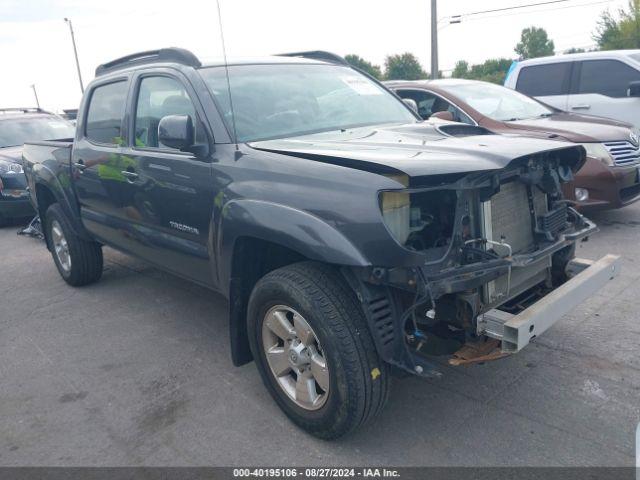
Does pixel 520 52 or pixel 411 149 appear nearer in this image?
pixel 411 149

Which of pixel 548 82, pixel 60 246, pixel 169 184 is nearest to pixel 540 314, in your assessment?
pixel 169 184

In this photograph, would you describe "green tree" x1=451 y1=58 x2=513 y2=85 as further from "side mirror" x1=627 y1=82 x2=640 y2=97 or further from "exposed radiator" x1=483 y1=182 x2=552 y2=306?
"exposed radiator" x1=483 y1=182 x2=552 y2=306

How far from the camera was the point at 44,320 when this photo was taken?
493 cm

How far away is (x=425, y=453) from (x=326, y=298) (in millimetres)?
922

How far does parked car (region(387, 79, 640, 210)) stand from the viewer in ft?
19.6

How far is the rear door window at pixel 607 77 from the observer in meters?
8.38

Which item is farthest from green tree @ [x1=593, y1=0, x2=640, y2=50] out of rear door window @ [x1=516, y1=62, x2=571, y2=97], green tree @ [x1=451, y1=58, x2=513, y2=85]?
rear door window @ [x1=516, y1=62, x2=571, y2=97]

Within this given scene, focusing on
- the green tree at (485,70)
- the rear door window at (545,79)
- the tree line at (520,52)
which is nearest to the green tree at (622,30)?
the tree line at (520,52)

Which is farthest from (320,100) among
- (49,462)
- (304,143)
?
(49,462)

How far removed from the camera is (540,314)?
266cm

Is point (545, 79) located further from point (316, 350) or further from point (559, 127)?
point (316, 350)

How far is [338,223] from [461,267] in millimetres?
582

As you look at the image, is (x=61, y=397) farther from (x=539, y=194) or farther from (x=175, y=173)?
(x=539, y=194)

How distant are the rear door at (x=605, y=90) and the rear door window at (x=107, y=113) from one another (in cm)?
695
